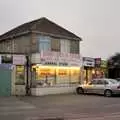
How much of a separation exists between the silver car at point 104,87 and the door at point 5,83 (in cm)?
764

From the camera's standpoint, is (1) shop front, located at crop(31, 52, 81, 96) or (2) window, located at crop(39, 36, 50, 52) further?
(2) window, located at crop(39, 36, 50, 52)

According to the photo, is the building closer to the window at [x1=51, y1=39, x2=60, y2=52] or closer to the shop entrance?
the window at [x1=51, y1=39, x2=60, y2=52]

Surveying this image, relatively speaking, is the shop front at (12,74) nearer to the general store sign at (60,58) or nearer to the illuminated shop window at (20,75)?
the illuminated shop window at (20,75)

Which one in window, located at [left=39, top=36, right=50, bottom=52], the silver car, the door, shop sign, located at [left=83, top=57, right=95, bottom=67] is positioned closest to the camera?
the door

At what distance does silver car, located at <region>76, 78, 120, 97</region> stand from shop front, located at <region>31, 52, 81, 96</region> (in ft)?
7.85

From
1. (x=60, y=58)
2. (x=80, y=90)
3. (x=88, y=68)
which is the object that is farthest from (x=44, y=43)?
(x=88, y=68)

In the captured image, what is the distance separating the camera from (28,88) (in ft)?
116

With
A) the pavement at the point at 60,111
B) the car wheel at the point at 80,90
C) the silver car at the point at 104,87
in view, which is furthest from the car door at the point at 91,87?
the pavement at the point at 60,111

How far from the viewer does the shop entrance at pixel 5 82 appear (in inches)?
1329

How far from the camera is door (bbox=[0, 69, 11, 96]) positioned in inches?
1329

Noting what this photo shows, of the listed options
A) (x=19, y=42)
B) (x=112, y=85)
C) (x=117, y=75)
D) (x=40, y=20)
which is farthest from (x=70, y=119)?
(x=117, y=75)

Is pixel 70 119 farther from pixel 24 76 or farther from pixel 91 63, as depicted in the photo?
pixel 91 63

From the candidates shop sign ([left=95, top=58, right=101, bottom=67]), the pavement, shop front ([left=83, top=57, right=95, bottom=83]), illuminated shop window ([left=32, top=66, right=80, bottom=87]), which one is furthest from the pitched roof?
the pavement

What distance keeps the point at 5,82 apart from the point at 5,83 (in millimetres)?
91
